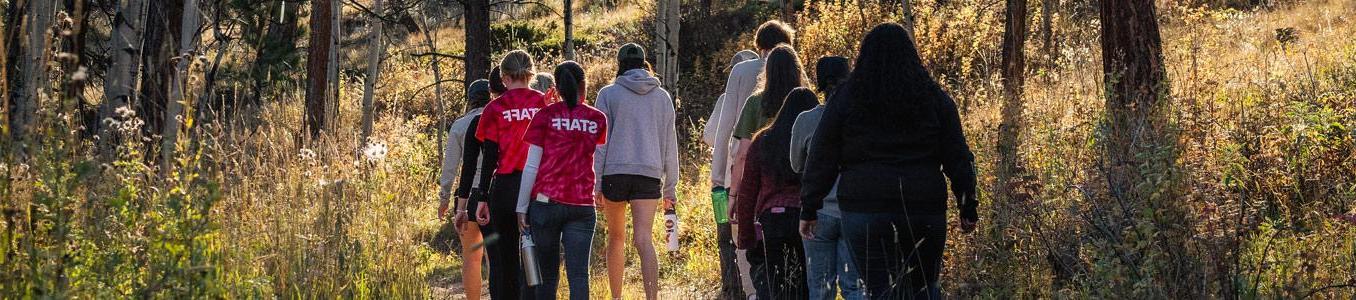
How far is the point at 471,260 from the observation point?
25.9ft

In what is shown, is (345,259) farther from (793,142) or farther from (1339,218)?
(1339,218)

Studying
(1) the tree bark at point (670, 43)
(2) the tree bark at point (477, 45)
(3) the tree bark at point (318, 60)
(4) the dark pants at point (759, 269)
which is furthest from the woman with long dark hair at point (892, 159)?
(3) the tree bark at point (318, 60)

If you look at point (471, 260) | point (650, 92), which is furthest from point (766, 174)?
point (471, 260)

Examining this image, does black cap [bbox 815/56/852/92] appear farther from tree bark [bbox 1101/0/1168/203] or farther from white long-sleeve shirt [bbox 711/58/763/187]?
tree bark [bbox 1101/0/1168/203]

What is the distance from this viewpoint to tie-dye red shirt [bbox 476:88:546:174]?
716 cm

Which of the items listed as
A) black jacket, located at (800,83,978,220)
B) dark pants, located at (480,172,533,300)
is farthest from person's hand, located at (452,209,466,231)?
black jacket, located at (800,83,978,220)

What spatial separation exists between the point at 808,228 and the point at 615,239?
225cm

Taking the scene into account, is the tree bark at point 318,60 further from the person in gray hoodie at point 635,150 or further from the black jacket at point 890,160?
the black jacket at point 890,160

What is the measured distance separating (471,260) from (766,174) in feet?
6.65

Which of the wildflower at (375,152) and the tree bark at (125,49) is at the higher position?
the tree bark at (125,49)

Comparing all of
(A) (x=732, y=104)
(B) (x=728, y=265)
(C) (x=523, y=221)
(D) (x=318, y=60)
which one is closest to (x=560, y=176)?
(C) (x=523, y=221)

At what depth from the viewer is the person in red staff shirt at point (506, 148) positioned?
7.17 m

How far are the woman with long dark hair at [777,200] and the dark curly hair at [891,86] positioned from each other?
1.18 meters

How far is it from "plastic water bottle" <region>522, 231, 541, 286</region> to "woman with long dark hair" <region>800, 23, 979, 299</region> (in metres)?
1.82
